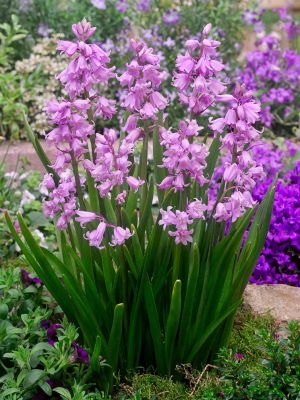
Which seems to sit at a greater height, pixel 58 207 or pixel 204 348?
pixel 58 207

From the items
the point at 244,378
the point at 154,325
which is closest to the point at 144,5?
the point at 154,325

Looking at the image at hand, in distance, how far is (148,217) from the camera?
2455 mm

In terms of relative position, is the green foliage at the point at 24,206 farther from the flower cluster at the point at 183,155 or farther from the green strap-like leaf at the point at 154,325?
the flower cluster at the point at 183,155

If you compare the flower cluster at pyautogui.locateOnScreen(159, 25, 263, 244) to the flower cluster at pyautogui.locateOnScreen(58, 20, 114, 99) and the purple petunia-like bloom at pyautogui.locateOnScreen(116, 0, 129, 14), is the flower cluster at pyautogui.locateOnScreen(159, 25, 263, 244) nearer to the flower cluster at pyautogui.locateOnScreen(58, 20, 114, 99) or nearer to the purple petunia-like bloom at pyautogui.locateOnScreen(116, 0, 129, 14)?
the flower cluster at pyautogui.locateOnScreen(58, 20, 114, 99)

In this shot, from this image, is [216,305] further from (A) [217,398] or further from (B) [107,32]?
(B) [107,32]

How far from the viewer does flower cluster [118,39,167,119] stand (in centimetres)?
216

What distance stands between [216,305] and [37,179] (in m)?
2.24

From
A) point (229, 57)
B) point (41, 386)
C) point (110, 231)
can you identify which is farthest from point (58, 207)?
point (229, 57)

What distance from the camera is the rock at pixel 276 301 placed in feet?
9.50

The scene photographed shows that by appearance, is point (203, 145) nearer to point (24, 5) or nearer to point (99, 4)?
point (99, 4)

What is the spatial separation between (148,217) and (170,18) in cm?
369

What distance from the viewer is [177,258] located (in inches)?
91.8

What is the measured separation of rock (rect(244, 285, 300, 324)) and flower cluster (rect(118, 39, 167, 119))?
3.68 ft

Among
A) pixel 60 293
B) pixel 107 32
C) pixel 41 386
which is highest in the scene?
pixel 107 32
